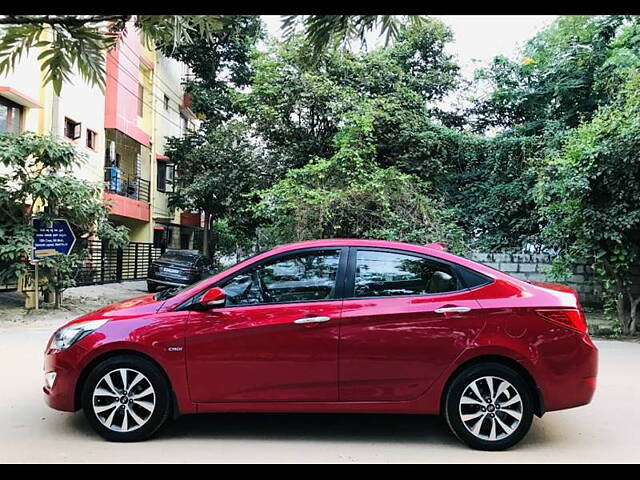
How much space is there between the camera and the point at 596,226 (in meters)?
8.52

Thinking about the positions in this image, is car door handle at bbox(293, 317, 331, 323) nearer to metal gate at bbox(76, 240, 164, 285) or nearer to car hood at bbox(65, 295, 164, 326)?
car hood at bbox(65, 295, 164, 326)

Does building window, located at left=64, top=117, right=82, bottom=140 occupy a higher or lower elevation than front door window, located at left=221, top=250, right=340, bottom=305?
higher

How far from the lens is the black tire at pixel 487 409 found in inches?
155

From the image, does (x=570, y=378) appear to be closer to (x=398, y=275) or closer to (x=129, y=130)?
(x=398, y=275)

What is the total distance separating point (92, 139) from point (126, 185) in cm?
353

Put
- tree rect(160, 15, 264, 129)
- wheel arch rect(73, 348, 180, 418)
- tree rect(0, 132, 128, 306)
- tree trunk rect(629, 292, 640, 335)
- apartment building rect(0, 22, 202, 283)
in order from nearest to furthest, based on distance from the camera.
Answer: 1. wheel arch rect(73, 348, 180, 418)
2. tree trunk rect(629, 292, 640, 335)
3. tree rect(0, 132, 128, 306)
4. apartment building rect(0, 22, 202, 283)
5. tree rect(160, 15, 264, 129)

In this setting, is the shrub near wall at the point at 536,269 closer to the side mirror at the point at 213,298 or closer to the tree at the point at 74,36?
the side mirror at the point at 213,298

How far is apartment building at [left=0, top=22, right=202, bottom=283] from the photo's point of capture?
15711 mm

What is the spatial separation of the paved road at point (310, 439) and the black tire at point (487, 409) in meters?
0.10

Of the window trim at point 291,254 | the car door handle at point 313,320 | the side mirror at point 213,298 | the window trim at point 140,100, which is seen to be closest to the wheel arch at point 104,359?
the window trim at point 291,254

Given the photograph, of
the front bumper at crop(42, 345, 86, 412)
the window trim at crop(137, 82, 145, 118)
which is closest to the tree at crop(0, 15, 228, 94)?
the front bumper at crop(42, 345, 86, 412)

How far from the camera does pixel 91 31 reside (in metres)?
2.27

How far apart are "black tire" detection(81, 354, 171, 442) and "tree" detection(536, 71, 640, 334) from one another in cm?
706

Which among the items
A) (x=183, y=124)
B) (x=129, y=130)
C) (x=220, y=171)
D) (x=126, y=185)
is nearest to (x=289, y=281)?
(x=220, y=171)
